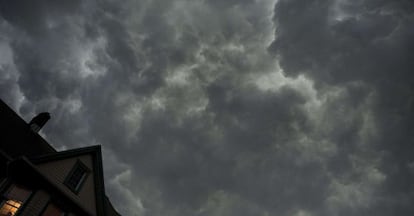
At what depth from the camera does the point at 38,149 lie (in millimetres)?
17297

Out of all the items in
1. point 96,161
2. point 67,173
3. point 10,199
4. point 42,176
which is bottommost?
point 10,199

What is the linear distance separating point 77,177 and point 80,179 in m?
0.27

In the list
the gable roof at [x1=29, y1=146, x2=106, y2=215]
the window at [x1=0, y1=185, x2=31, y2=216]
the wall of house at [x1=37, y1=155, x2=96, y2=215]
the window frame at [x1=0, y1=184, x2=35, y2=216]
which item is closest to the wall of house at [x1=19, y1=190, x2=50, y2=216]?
the window frame at [x1=0, y1=184, x2=35, y2=216]

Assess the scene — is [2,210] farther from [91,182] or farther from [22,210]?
[91,182]

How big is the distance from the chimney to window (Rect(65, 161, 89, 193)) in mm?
5881

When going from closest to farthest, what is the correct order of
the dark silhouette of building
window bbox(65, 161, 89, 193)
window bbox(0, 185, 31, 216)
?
window bbox(0, 185, 31, 216)
the dark silhouette of building
window bbox(65, 161, 89, 193)

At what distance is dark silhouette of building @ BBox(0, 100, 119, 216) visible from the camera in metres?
13.5

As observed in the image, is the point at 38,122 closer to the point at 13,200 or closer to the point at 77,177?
the point at 77,177

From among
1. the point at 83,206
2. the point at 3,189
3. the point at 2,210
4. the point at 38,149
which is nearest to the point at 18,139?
the point at 38,149

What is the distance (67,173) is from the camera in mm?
16266

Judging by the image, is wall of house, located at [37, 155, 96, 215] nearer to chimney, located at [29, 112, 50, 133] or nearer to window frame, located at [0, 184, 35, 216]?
window frame, located at [0, 184, 35, 216]

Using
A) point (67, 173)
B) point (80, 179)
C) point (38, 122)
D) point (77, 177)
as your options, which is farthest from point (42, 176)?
point (38, 122)

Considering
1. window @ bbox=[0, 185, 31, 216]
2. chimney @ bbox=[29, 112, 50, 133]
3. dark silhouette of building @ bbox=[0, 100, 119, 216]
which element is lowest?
window @ bbox=[0, 185, 31, 216]

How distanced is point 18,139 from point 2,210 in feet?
16.6
